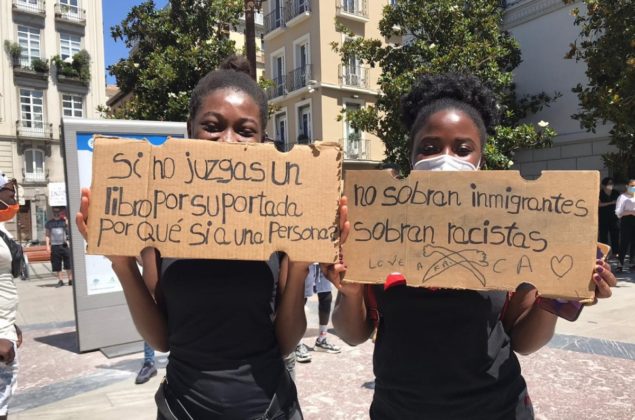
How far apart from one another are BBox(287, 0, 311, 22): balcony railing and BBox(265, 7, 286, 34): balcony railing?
1.83ft

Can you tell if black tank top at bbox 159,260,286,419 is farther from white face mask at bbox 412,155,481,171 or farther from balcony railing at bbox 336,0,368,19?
balcony railing at bbox 336,0,368,19

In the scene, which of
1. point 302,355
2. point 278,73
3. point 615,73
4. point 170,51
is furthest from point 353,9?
point 302,355

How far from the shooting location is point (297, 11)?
79.6 ft

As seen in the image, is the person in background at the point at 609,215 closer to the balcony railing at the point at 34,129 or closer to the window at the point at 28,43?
the balcony railing at the point at 34,129

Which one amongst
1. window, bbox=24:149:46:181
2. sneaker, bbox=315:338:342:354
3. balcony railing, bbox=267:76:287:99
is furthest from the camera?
window, bbox=24:149:46:181

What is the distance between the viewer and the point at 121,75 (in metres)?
12.5

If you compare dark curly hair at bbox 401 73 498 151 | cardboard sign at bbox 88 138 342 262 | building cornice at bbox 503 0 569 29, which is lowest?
cardboard sign at bbox 88 138 342 262

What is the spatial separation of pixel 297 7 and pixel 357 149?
289 inches

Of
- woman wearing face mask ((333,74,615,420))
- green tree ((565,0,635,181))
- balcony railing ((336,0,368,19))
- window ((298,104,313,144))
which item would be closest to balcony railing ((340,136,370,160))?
window ((298,104,313,144))

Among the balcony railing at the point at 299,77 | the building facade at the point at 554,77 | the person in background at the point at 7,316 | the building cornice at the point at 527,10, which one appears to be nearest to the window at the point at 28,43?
the balcony railing at the point at 299,77

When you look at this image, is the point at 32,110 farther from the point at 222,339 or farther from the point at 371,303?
the point at 371,303

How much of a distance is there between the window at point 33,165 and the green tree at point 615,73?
3128cm

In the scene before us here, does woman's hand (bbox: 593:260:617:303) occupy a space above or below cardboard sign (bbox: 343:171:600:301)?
below

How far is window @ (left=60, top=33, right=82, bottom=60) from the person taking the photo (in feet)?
107
